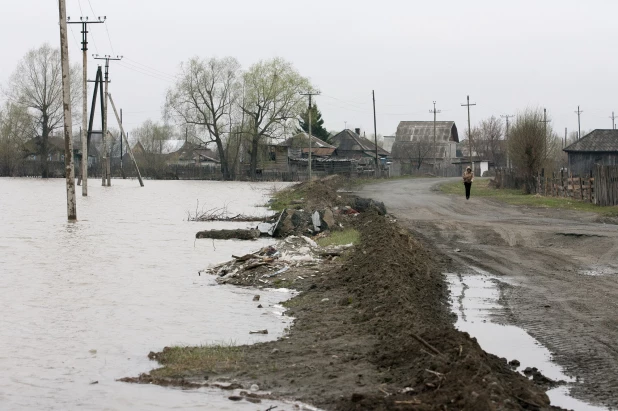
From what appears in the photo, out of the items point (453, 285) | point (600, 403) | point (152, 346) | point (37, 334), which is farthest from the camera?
point (453, 285)

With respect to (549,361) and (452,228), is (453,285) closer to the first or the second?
(549,361)

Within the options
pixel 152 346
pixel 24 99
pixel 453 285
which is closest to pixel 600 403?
pixel 152 346

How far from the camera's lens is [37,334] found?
11117 millimetres

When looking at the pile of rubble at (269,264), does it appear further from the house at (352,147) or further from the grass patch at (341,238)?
the house at (352,147)

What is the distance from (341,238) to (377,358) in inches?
518

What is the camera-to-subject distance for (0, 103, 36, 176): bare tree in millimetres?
99938

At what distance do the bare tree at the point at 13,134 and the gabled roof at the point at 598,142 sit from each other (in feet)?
208

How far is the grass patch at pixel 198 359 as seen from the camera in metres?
8.71

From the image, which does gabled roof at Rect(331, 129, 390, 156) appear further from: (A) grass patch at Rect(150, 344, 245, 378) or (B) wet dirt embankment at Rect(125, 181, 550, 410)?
(A) grass patch at Rect(150, 344, 245, 378)

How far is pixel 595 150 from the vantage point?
199 feet

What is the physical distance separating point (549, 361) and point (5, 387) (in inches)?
210

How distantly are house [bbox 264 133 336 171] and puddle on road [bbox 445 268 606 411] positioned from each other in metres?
87.2

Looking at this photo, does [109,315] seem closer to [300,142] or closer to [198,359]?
[198,359]

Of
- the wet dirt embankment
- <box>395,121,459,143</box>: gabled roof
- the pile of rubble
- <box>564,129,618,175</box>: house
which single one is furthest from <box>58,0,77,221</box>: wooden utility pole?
<box>395,121,459,143</box>: gabled roof
